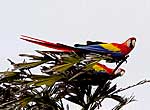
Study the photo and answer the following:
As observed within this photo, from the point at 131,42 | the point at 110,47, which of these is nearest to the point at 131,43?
the point at 131,42

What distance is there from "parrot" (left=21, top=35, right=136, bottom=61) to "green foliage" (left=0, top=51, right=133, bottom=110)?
0.34ft

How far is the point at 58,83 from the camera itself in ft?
14.8

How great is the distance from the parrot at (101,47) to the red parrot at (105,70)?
0.63 feet

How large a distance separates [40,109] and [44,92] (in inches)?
11.8

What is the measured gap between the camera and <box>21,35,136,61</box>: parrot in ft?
14.1

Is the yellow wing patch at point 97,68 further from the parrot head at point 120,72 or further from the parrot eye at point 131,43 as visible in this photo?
the parrot eye at point 131,43

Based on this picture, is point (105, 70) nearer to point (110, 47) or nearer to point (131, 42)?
point (110, 47)

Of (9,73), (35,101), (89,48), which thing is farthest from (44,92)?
(89,48)

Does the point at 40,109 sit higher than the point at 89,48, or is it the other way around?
the point at 89,48

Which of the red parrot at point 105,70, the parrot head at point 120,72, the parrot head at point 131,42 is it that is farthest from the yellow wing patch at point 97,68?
the parrot head at point 131,42

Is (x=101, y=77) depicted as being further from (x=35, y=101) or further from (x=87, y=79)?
(x=35, y=101)

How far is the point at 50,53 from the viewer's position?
4336 mm

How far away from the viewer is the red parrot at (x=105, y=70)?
4.62m

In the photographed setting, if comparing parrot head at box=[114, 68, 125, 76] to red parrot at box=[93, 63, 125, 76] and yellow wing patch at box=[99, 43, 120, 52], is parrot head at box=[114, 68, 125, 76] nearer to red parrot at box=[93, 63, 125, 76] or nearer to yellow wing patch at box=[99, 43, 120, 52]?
red parrot at box=[93, 63, 125, 76]
